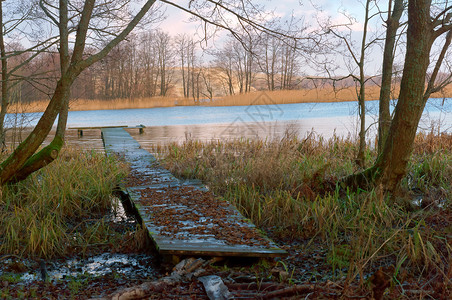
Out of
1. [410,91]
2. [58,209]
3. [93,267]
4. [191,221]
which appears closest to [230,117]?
[58,209]

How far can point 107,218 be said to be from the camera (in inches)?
177

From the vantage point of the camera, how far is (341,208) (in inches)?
162

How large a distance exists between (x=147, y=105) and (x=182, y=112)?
3239 millimetres

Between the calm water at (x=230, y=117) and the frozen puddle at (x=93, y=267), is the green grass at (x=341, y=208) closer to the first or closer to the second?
the frozen puddle at (x=93, y=267)

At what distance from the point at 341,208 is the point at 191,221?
1.58m

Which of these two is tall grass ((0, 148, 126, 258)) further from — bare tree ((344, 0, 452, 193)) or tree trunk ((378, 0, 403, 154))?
tree trunk ((378, 0, 403, 154))

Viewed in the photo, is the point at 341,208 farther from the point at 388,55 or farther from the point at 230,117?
the point at 230,117

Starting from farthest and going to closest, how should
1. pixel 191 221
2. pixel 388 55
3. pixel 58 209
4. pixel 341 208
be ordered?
1. pixel 388 55
2. pixel 58 209
3. pixel 341 208
4. pixel 191 221

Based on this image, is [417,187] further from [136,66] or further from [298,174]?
[136,66]

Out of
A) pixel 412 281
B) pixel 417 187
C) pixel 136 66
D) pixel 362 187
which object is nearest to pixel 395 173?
pixel 362 187

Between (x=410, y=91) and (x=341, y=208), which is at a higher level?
(x=410, y=91)

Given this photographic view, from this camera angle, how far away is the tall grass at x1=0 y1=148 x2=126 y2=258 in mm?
3418

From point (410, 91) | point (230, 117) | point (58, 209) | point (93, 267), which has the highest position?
point (410, 91)

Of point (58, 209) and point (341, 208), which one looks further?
point (58, 209)
